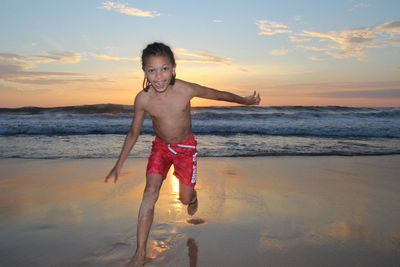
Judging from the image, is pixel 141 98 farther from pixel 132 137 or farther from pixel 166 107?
pixel 132 137

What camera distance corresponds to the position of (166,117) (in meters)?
2.88

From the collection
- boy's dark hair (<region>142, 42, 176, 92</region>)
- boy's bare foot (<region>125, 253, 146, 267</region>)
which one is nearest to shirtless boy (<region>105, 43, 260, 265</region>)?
boy's dark hair (<region>142, 42, 176, 92</region>)

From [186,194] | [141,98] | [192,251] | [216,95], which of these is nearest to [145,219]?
[192,251]

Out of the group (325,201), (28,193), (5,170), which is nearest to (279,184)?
(325,201)

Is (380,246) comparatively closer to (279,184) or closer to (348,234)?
(348,234)

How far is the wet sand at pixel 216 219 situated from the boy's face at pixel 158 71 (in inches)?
52.7

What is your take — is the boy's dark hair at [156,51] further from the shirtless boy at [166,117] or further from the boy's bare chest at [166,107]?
the boy's bare chest at [166,107]

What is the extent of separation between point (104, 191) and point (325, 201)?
2727 millimetres

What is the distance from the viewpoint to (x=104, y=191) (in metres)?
4.02

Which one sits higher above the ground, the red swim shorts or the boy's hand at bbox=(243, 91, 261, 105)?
the boy's hand at bbox=(243, 91, 261, 105)

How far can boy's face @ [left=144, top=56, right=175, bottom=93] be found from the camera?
2.52 metres

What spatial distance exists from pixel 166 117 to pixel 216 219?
113 cm

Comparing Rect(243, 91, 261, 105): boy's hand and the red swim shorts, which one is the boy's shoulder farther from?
Rect(243, 91, 261, 105): boy's hand

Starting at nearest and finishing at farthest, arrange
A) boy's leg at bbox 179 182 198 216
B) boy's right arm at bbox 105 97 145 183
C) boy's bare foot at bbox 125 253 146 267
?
1. boy's bare foot at bbox 125 253 146 267
2. boy's right arm at bbox 105 97 145 183
3. boy's leg at bbox 179 182 198 216
